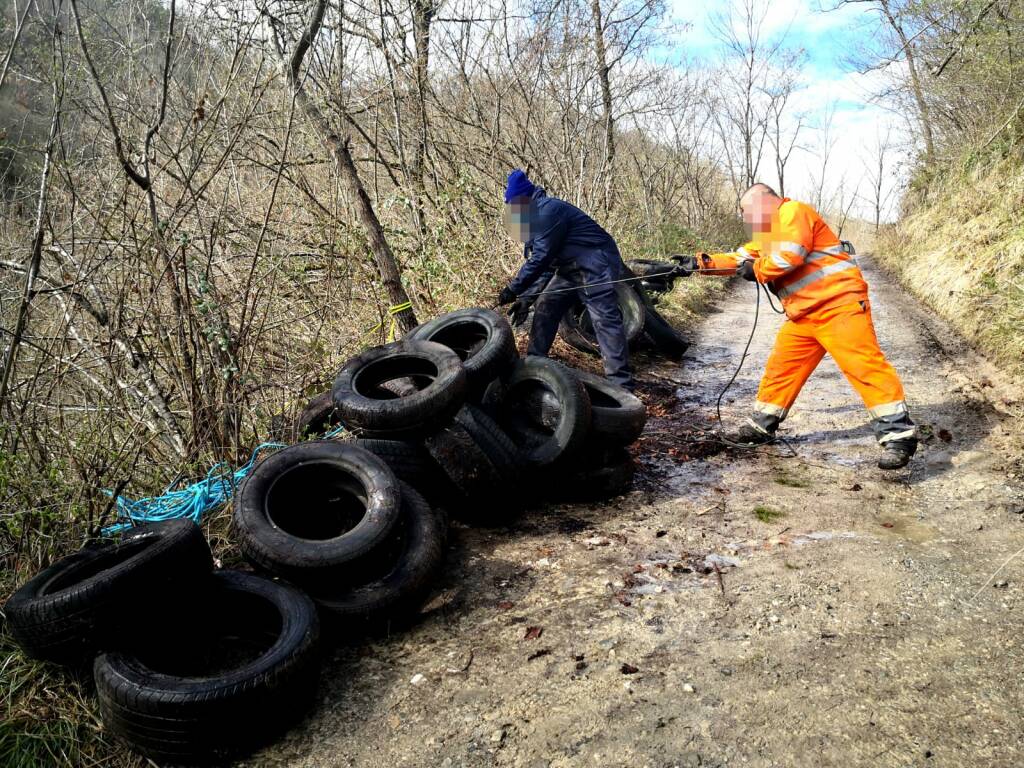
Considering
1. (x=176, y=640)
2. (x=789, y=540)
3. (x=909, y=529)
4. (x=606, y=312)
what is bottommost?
(x=176, y=640)

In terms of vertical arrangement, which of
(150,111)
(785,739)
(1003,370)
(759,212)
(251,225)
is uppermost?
(150,111)

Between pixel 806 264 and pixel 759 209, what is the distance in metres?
0.53

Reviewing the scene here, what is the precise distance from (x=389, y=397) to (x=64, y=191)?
7.55 feet

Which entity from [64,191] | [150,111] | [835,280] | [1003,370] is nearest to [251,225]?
[150,111]

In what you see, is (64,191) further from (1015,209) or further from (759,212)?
(1015,209)

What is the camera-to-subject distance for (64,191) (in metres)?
3.79

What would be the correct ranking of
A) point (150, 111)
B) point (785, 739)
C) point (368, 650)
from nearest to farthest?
point (785, 739), point (368, 650), point (150, 111)

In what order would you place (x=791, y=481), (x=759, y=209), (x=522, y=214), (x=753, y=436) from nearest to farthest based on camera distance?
1. (x=791, y=481)
2. (x=759, y=209)
3. (x=753, y=436)
4. (x=522, y=214)

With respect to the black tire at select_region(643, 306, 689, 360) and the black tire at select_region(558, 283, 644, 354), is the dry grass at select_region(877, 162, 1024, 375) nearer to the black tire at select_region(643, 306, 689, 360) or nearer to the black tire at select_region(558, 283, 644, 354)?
the black tire at select_region(643, 306, 689, 360)

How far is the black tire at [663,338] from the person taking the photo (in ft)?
26.9

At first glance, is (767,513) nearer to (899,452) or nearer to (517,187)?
(899,452)

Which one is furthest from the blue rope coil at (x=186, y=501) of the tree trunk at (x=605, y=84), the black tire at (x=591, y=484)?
the tree trunk at (x=605, y=84)

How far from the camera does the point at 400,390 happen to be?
15.3 feet

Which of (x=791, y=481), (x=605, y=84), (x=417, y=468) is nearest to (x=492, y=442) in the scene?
(x=417, y=468)
